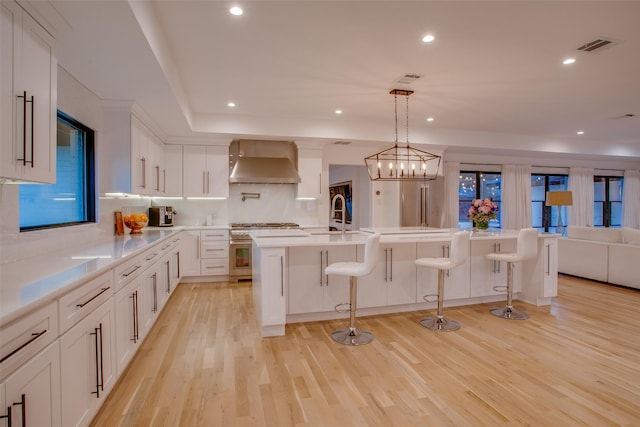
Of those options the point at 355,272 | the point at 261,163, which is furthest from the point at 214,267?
the point at 355,272

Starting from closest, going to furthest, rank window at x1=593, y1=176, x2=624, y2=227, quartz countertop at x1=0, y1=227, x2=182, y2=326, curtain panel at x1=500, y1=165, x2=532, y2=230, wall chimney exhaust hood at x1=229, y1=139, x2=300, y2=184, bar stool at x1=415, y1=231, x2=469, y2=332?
quartz countertop at x1=0, y1=227, x2=182, y2=326
bar stool at x1=415, y1=231, x2=469, y2=332
wall chimney exhaust hood at x1=229, y1=139, x2=300, y2=184
curtain panel at x1=500, y1=165, x2=532, y2=230
window at x1=593, y1=176, x2=624, y2=227

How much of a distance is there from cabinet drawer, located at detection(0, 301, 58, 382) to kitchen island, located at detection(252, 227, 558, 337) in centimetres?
192

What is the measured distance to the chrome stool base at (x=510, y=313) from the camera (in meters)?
3.93

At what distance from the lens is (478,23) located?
277 centimetres

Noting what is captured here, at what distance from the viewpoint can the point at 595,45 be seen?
3.12 m

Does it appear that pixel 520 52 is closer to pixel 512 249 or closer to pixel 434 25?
pixel 434 25

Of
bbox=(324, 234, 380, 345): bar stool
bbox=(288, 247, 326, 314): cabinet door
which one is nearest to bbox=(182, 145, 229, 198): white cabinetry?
bbox=(288, 247, 326, 314): cabinet door

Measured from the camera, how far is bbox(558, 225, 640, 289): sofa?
512 cm

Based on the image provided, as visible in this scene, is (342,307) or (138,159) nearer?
(342,307)

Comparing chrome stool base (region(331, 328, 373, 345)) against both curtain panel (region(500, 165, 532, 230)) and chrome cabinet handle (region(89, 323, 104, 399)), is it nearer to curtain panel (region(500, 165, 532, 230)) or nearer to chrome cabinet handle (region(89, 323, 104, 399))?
chrome cabinet handle (region(89, 323, 104, 399))

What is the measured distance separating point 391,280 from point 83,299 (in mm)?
2982

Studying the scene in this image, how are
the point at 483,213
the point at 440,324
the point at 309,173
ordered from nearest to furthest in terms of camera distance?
the point at 440,324 < the point at 483,213 < the point at 309,173

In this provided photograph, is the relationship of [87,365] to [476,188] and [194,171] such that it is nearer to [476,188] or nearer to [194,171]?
[194,171]

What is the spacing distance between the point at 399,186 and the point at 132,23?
5.53 meters
